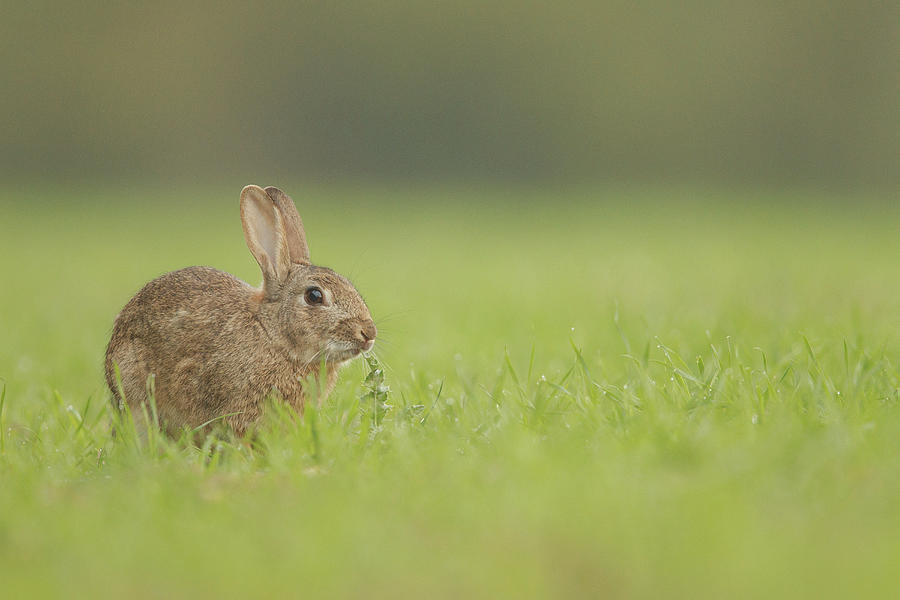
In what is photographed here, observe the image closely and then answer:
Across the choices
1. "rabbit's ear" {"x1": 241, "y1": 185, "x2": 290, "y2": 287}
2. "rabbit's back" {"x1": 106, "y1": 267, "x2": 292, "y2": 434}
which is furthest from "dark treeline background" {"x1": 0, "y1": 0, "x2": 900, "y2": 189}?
"rabbit's back" {"x1": 106, "y1": 267, "x2": 292, "y2": 434}

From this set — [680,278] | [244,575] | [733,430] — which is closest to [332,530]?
[244,575]

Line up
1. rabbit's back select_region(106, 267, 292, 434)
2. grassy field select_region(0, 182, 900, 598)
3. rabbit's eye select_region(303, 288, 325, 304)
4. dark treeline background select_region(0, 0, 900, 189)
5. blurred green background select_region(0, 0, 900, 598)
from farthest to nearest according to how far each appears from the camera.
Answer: dark treeline background select_region(0, 0, 900, 189) < rabbit's eye select_region(303, 288, 325, 304) < rabbit's back select_region(106, 267, 292, 434) < blurred green background select_region(0, 0, 900, 598) < grassy field select_region(0, 182, 900, 598)

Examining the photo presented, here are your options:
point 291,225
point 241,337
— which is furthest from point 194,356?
point 291,225

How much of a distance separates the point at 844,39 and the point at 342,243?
13530 millimetres

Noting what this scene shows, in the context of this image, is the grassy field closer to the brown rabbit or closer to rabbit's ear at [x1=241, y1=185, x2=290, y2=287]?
the brown rabbit

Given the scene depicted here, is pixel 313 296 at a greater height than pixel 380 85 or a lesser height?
greater

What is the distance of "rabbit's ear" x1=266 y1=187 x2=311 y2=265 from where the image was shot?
4.13 m

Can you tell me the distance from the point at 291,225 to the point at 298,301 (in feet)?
1.35

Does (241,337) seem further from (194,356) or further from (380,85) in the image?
(380,85)

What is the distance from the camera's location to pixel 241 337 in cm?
380

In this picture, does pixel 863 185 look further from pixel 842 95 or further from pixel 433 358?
pixel 433 358

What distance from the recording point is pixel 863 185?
21.0 m

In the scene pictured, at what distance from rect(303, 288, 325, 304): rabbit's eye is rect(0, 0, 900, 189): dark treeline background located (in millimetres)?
18750

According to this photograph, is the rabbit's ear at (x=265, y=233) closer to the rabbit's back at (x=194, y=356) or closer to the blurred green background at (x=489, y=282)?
the rabbit's back at (x=194, y=356)
